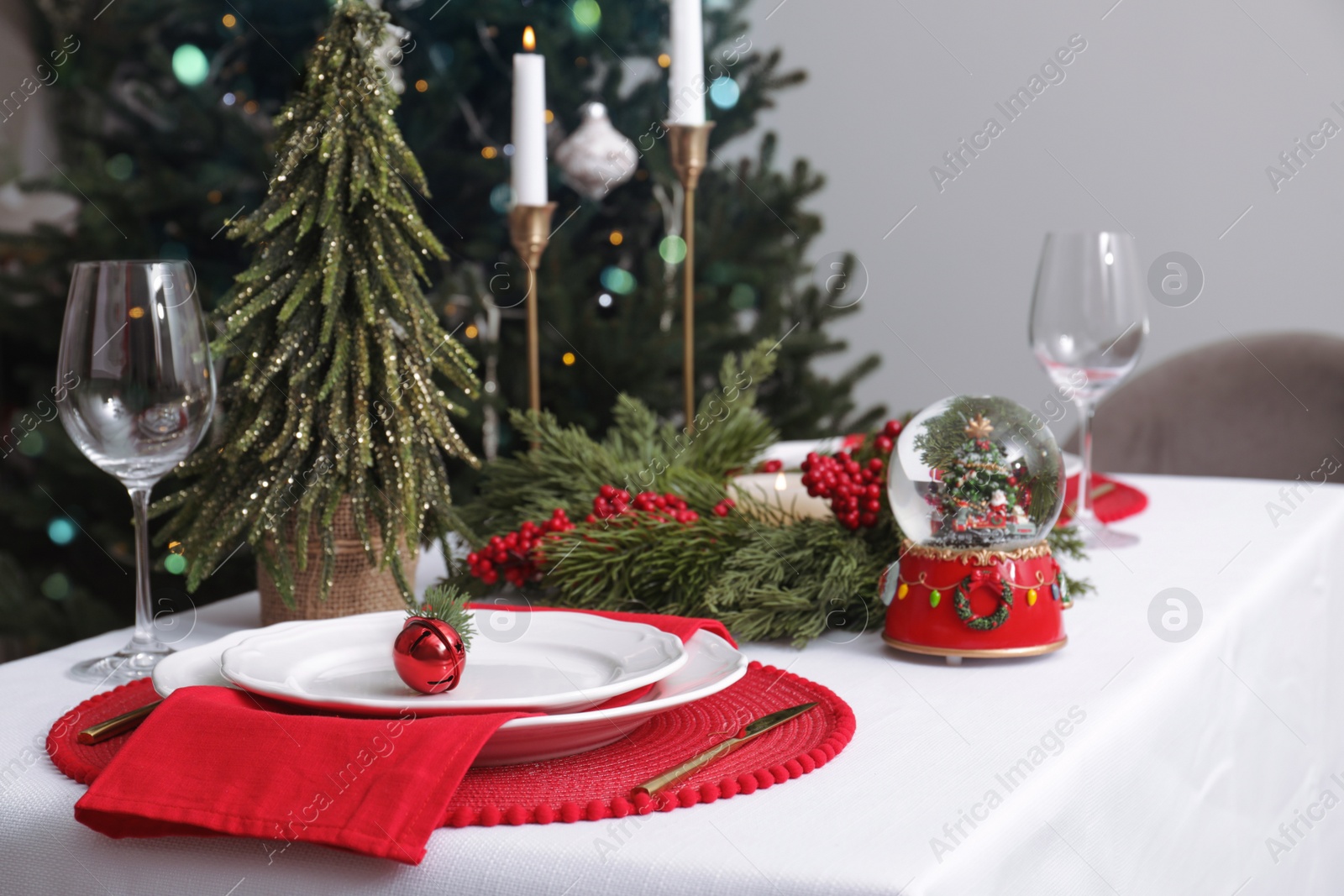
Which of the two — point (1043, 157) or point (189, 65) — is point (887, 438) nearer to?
point (189, 65)

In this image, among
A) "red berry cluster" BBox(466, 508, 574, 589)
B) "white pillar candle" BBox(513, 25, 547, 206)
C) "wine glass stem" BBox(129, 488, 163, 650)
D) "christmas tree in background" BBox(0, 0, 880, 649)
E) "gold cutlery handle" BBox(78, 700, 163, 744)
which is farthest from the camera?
"christmas tree in background" BBox(0, 0, 880, 649)

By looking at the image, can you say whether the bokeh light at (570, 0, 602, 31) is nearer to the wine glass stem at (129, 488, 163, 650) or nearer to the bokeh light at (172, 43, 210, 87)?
the bokeh light at (172, 43, 210, 87)

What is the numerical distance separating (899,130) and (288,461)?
2.22 m

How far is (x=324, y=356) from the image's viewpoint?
29.3 inches

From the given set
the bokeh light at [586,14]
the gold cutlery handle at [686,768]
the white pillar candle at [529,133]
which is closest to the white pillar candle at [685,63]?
the white pillar candle at [529,133]

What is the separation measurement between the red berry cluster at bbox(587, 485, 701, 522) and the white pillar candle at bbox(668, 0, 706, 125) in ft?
1.32

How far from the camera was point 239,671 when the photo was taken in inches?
21.4

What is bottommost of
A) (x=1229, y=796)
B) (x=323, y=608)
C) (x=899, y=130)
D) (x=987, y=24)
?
(x=1229, y=796)

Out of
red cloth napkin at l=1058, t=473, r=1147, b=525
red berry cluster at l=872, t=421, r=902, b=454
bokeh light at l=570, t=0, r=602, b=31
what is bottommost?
red cloth napkin at l=1058, t=473, r=1147, b=525

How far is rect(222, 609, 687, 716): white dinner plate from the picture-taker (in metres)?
0.51

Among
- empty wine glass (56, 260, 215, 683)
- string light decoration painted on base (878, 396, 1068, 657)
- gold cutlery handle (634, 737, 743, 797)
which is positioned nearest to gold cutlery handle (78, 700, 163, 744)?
empty wine glass (56, 260, 215, 683)

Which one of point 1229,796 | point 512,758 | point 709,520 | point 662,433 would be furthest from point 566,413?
point 512,758

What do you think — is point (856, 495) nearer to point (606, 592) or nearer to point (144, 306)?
point (606, 592)

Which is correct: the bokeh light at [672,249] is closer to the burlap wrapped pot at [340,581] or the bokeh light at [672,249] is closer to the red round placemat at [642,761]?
the burlap wrapped pot at [340,581]
